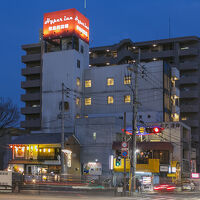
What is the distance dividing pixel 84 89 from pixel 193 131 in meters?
29.2

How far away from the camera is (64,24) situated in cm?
7338

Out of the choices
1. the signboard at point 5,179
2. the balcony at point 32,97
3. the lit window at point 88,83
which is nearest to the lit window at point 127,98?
the lit window at point 88,83

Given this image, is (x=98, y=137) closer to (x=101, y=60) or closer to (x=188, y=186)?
(x=188, y=186)

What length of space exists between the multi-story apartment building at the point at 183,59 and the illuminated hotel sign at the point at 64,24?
1791 centimetres

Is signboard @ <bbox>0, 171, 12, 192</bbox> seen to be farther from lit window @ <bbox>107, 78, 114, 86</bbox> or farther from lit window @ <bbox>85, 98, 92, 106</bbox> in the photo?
lit window @ <bbox>107, 78, 114, 86</bbox>

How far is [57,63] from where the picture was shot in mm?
73938

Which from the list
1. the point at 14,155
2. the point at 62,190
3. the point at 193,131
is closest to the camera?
the point at 62,190

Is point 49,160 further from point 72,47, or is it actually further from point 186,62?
A: point 186,62

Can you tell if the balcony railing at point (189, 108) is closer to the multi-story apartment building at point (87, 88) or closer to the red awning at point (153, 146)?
the multi-story apartment building at point (87, 88)

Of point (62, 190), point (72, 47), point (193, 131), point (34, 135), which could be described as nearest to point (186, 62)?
point (193, 131)

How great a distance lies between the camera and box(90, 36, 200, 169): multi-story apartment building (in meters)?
90.2

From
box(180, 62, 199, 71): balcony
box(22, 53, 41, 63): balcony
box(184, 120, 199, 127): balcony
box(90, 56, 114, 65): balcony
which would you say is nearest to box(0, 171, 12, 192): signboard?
box(22, 53, 41, 63): balcony

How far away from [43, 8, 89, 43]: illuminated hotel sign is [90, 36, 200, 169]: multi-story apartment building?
17.9 m

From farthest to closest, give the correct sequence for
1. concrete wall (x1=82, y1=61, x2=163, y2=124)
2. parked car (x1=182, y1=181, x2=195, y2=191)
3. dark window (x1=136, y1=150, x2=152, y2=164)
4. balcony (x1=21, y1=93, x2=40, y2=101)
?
balcony (x1=21, y1=93, x2=40, y2=101) < concrete wall (x1=82, y1=61, x2=163, y2=124) < dark window (x1=136, y1=150, x2=152, y2=164) < parked car (x1=182, y1=181, x2=195, y2=191)
